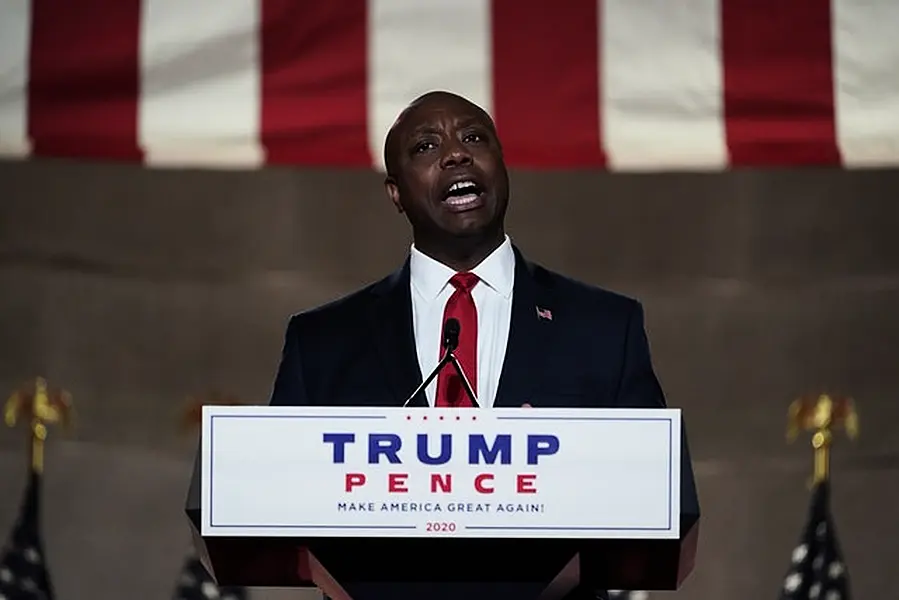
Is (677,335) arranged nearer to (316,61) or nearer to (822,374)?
(822,374)

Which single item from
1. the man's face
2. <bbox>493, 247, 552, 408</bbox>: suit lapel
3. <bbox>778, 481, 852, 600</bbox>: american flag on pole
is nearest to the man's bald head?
the man's face

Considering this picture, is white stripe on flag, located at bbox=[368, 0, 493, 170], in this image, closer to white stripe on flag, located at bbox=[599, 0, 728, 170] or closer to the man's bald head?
white stripe on flag, located at bbox=[599, 0, 728, 170]

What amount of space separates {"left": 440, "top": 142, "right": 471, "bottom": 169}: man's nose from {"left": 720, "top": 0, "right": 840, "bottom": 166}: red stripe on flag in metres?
1.71

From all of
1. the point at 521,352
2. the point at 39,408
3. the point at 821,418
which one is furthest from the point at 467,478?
the point at 39,408

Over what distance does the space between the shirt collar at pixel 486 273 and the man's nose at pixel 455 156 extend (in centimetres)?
12

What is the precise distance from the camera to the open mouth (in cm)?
210

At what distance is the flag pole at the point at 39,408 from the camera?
157 inches

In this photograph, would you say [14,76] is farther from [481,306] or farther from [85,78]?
[481,306]

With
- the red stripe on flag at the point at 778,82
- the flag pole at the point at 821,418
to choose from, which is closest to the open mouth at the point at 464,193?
the red stripe on flag at the point at 778,82

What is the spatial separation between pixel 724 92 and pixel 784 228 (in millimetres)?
462

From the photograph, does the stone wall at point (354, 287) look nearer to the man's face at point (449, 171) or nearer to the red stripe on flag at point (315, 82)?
the red stripe on flag at point (315, 82)

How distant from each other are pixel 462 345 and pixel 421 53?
5.88 ft

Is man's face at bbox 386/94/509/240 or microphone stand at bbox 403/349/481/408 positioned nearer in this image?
microphone stand at bbox 403/349/481/408

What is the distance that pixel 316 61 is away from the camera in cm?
375
